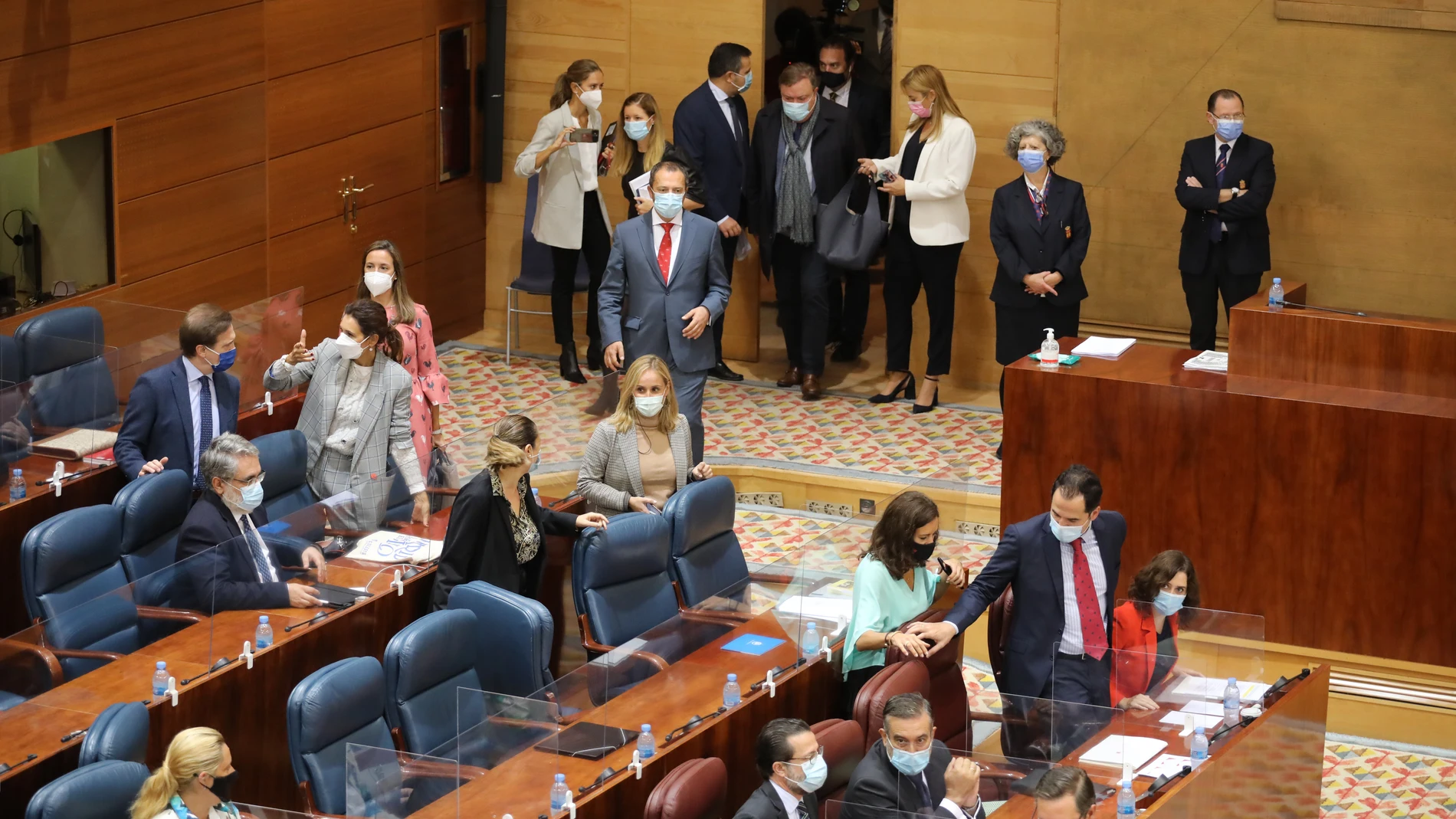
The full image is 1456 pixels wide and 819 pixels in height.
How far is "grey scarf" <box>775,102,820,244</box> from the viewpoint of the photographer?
10922 mm

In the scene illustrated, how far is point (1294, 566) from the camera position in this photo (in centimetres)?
838

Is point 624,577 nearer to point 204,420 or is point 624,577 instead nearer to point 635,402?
point 635,402

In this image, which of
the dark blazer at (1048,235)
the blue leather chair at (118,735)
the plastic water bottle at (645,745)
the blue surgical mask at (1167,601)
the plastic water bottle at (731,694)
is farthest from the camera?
the dark blazer at (1048,235)

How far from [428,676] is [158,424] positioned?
2046 mm

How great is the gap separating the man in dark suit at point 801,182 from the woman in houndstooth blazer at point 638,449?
129 inches

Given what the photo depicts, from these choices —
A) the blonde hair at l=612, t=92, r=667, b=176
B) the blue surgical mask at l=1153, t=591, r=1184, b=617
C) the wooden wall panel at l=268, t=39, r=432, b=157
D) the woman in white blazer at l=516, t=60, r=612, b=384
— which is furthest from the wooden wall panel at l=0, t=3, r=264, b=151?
the blue surgical mask at l=1153, t=591, r=1184, b=617

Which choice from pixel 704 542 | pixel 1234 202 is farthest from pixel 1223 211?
pixel 704 542

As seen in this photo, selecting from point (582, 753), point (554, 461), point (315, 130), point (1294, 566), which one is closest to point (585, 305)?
point (315, 130)

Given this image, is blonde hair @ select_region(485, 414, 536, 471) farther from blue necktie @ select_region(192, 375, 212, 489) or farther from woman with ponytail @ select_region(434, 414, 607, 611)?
blue necktie @ select_region(192, 375, 212, 489)

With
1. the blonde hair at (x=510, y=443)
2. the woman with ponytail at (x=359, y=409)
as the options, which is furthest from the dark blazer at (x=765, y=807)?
A: the woman with ponytail at (x=359, y=409)

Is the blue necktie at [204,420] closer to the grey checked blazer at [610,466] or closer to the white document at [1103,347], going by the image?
the grey checked blazer at [610,466]

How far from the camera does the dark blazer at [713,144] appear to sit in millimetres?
11000

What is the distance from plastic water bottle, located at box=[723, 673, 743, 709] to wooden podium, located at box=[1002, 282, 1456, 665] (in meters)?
2.70

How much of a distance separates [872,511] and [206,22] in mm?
4841
